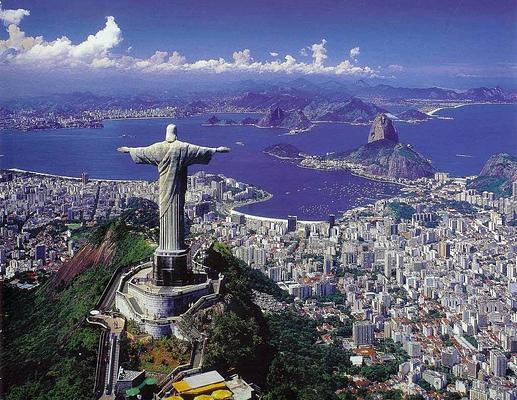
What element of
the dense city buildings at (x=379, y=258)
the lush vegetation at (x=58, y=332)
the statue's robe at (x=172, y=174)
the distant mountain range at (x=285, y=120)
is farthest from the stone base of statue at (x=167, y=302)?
the distant mountain range at (x=285, y=120)

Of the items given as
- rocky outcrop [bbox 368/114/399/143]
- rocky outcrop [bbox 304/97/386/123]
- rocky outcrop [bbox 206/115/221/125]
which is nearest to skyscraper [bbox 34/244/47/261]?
rocky outcrop [bbox 206/115/221/125]

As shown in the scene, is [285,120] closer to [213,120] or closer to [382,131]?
[213,120]

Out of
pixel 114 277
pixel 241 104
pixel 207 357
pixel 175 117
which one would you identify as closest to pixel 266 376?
pixel 207 357

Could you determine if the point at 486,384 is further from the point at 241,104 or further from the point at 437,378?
the point at 241,104

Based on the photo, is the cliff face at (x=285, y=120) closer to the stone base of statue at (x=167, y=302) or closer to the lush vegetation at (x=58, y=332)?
the lush vegetation at (x=58, y=332)

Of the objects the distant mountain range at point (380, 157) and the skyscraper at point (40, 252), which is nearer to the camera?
the skyscraper at point (40, 252)

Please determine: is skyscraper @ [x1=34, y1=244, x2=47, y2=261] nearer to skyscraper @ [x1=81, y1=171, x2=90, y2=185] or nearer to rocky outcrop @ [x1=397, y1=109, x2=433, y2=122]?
skyscraper @ [x1=81, y1=171, x2=90, y2=185]
